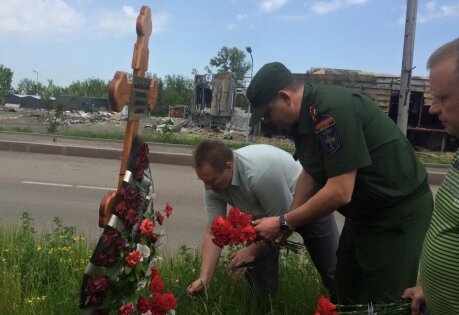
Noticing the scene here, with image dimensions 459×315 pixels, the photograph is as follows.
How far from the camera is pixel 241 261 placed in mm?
2779

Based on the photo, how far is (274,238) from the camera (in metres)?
2.29

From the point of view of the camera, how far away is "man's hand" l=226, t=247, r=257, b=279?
2719mm

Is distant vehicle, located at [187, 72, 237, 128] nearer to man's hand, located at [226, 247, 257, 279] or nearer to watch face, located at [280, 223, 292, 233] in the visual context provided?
man's hand, located at [226, 247, 257, 279]

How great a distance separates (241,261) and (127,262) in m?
0.91

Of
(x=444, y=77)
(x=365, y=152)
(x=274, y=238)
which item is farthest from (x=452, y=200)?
(x=274, y=238)

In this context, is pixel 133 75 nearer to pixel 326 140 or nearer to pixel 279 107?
pixel 279 107

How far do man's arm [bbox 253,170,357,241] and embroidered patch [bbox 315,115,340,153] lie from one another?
125 mm

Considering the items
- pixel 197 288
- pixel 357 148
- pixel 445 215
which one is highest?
pixel 357 148

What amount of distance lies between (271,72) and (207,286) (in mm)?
1181

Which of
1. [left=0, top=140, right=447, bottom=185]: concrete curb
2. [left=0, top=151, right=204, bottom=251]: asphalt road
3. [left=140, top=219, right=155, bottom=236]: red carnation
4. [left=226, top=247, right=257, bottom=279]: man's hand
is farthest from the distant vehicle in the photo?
[left=140, top=219, right=155, bottom=236]: red carnation

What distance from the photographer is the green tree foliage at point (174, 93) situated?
1823 inches

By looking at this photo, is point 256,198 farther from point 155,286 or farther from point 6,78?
point 6,78

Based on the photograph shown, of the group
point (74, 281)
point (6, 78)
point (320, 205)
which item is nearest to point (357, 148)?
point (320, 205)

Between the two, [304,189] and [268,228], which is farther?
[304,189]
